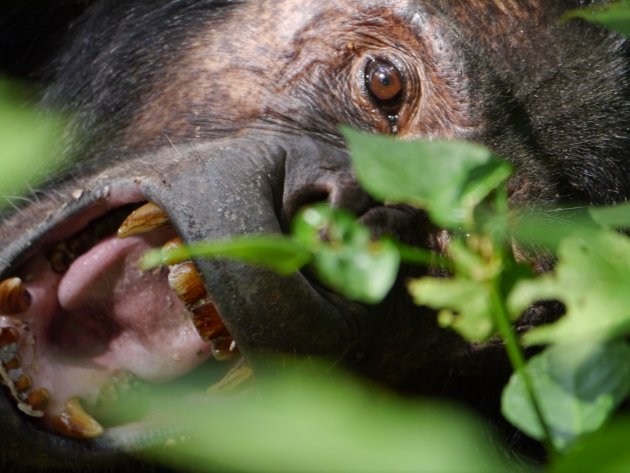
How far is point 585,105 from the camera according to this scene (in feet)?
8.17

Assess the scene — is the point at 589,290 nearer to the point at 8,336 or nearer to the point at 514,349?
the point at 514,349

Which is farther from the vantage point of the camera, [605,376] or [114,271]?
[114,271]

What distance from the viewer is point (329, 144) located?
95.6 inches

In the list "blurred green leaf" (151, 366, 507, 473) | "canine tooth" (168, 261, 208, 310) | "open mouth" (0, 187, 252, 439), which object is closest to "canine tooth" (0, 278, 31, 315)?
"open mouth" (0, 187, 252, 439)

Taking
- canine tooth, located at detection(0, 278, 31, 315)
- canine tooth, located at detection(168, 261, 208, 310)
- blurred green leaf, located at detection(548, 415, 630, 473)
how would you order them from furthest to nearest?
canine tooth, located at detection(0, 278, 31, 315)
canine tooth, located at detection(168, 261, 208, 310)
blurred green leaf, located at detection(548, 415, 630, 473)

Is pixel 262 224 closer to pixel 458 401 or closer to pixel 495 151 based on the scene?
pixel 495 151

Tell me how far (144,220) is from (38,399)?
425 mm

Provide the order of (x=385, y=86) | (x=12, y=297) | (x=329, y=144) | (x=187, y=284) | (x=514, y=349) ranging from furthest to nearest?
(x=385, y=86) < (x=329, y=144) < (x=12, y=297) < (x=187, y=284) < (x=514, y=349)

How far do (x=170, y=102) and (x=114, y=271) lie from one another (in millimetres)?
512

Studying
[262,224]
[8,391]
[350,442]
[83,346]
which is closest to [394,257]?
[350,442]

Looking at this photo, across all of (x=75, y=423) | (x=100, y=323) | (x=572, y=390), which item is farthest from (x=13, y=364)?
(x=572, y=390)

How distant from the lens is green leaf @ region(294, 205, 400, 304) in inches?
37.6

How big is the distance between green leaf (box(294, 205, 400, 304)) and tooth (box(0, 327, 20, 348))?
1393 millimetres

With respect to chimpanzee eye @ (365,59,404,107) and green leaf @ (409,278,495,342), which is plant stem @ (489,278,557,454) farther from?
chimpanzee eye @ (365,59,404,107)
